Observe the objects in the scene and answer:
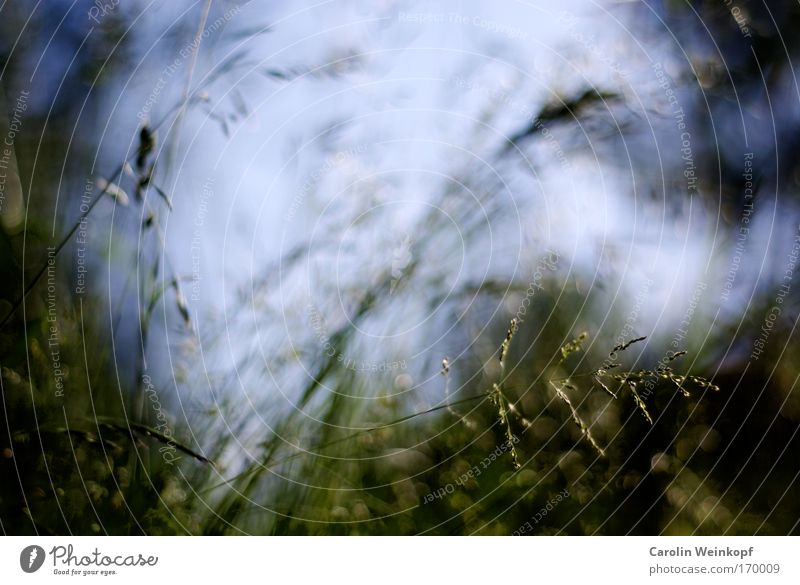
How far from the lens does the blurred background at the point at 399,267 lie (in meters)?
0.92

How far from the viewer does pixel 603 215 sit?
1033mm

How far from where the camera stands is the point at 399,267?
3.25 ft

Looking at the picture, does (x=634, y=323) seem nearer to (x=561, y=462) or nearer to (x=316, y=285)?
(x=561, y=462)

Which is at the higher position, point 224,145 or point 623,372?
point 224,145

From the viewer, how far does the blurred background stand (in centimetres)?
92

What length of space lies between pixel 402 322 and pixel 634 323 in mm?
358

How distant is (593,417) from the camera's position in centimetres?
99

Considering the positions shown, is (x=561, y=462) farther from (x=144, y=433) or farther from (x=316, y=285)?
(x=144, y=433)

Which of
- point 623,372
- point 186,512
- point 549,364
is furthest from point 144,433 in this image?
point 623,372

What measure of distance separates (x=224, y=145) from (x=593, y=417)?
0.69m
